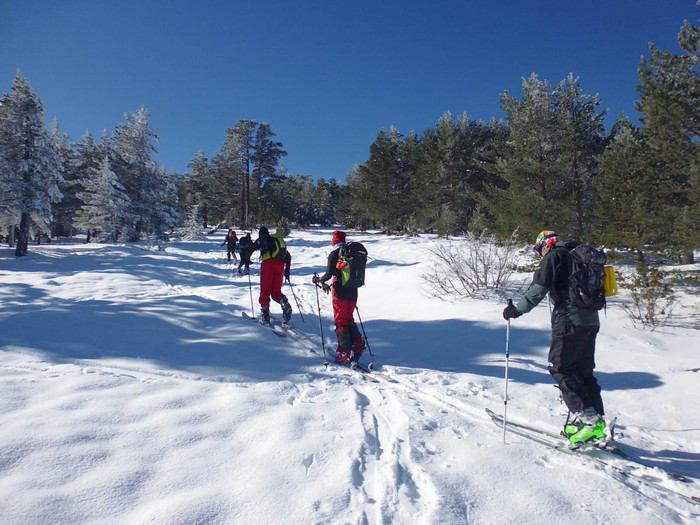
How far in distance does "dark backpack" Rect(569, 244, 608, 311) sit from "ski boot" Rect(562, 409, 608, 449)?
988 mm

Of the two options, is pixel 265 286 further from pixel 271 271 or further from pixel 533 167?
pixel 533 167

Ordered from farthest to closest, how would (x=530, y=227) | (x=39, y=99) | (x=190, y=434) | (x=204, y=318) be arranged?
(x=39, y=99) < (x=530, y=227) < (x=204, y=318) < (x=190, y=434)

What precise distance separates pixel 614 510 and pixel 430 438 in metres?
1.37

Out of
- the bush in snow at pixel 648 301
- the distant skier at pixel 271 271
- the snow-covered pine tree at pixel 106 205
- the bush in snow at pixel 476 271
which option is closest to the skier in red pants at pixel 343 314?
the distant skier at pixel 271 271

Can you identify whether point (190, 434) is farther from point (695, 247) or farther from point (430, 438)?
point (695, 247)

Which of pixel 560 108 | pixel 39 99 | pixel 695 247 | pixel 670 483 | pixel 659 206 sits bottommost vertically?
pixel 670 483

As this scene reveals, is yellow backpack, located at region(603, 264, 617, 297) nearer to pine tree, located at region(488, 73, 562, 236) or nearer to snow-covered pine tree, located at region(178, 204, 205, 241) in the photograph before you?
pine tree, located at region(488, 73, 562, 236)

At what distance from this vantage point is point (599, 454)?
126 inches

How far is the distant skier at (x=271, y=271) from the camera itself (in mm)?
7340

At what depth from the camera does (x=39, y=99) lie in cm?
2112

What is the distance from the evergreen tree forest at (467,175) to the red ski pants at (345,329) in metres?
8.17

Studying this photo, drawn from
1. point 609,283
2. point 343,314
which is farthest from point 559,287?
point 343,314

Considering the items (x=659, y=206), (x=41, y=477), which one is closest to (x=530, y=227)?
(x=659, y=206)

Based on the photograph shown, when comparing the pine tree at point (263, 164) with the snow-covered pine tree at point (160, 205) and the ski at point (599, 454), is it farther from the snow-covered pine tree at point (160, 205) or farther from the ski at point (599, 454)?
the ski at point (599, 454)
